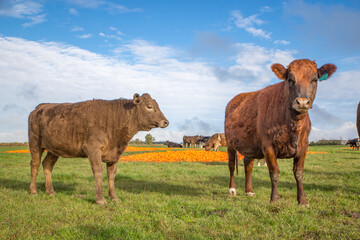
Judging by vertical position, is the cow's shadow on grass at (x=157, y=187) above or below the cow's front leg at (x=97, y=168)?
below

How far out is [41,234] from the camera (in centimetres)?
475

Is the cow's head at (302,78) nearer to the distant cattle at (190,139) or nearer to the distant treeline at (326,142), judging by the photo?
the distant treeline at (326,142)

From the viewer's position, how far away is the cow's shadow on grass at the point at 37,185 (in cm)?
931

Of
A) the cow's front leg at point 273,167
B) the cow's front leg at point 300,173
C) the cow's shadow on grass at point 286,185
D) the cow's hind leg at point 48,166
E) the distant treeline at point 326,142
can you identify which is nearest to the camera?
the cow's front leg at point 273,167

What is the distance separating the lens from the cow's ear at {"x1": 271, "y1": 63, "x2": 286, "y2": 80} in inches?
239

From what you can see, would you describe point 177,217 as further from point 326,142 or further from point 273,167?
point 326,142

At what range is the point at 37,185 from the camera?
10.0 meters

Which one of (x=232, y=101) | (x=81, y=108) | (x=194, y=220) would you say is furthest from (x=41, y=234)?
(x=232, y=101)

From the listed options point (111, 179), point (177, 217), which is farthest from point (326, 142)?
point (177, 217)

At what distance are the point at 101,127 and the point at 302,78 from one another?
488cm

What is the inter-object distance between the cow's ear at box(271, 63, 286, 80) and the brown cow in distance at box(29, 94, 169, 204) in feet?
10.2

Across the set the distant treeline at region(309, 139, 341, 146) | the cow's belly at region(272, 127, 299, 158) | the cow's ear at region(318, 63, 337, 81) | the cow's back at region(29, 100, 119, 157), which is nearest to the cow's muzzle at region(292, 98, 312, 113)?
the cow's belly at region(272, 127, 299, 158)

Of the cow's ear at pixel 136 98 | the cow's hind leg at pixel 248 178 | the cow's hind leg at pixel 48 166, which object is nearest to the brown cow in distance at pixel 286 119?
the cow's hind leg at pixel 248 178

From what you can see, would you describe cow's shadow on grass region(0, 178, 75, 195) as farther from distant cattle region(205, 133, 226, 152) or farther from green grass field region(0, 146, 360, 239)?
distant cattle region(205, 133, 226, 152)
